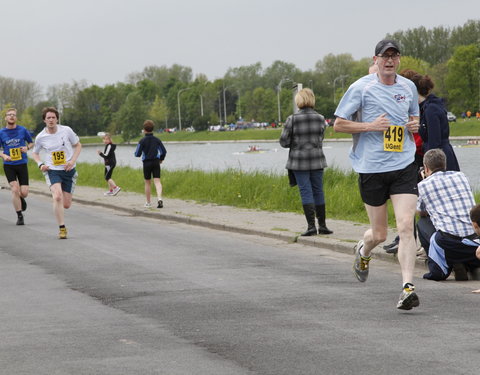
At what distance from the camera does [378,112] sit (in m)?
7.68

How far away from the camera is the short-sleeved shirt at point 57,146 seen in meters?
13.7

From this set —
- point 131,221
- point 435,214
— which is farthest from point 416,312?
point 131,221

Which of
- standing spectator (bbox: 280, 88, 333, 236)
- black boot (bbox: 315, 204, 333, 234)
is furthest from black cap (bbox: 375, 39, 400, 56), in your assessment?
black boot (bbox: 315, 204, 333, 234)

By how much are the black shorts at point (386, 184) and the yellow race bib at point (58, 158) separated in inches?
272

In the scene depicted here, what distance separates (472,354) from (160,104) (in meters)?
166

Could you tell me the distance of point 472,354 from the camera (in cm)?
562

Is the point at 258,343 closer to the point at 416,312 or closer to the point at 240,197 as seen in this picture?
the point at 416,312

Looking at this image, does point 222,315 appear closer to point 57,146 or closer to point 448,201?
point 448,201

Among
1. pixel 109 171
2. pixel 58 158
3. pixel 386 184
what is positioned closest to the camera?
pixel 386 184

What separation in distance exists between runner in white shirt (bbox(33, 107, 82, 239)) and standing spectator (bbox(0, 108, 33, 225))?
240cm

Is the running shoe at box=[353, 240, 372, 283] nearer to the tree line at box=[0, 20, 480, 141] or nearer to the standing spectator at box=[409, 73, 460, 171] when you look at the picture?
the standing spectator at box=[409, 73, 460, 171]

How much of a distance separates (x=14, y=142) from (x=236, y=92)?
161m

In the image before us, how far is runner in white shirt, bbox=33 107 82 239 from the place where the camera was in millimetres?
13680

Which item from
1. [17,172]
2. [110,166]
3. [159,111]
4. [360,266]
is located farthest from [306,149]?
[159,111]
